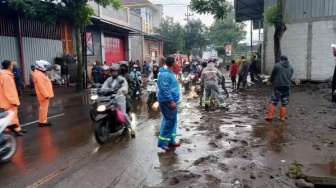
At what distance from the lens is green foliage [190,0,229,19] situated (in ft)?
56.7

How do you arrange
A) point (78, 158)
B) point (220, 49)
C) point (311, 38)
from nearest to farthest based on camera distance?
1. point (78, 158)
2. point (311, 38)
3. point (220, 49)

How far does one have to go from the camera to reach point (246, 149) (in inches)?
232

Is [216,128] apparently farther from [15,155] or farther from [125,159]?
[15,155]

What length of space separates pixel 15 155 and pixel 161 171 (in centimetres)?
296

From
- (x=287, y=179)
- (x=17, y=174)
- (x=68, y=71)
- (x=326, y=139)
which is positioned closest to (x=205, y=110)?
(x=326, y=139)

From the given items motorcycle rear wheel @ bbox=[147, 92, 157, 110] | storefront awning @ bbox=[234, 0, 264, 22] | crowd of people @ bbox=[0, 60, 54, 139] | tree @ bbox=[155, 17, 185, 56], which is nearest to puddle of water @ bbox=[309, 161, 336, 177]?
crowd of people @ bbox=[0, 60, 54, 139]

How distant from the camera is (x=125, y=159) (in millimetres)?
5480

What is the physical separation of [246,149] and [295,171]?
4.13 ft

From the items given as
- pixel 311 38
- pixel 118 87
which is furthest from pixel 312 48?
pixel 118 87

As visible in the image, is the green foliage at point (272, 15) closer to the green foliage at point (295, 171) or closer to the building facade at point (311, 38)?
the building facade at point (311, 38)

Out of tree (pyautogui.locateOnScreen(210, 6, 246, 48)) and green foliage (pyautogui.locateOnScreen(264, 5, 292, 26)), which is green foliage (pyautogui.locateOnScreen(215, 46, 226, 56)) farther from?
green foliage (pyautogui.locateOnScreen(264, 5, 292, 26))

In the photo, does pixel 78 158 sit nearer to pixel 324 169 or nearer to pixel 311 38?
pixel 324 169

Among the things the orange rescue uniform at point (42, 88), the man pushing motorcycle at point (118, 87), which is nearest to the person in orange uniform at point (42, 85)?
the orange rescue uniform at point (42, 88)

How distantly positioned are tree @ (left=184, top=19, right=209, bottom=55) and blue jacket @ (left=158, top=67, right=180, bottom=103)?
42.9 meters
